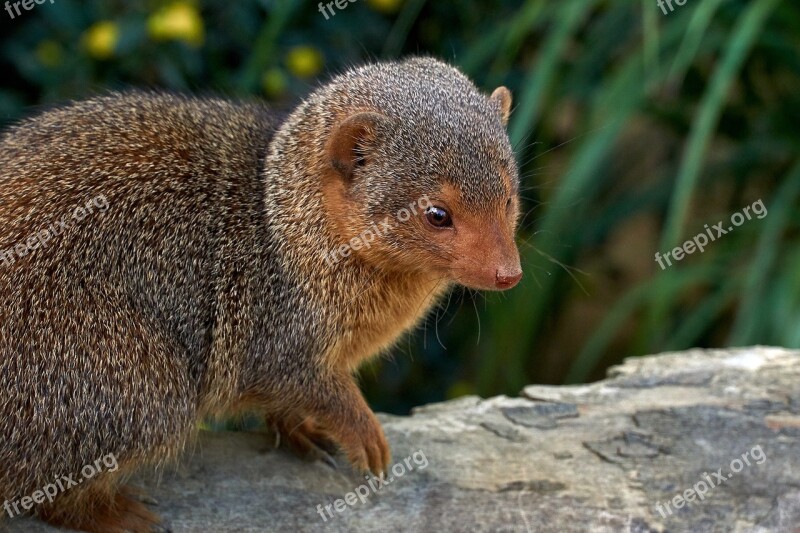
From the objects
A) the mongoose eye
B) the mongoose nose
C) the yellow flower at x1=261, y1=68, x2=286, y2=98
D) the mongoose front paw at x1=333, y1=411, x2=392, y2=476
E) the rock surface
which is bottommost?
the rock surface

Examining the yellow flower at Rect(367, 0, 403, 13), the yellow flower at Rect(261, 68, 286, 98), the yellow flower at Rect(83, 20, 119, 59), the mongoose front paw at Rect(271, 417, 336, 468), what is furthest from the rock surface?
the yellow flower at Rect(367, 0, 403, 13)

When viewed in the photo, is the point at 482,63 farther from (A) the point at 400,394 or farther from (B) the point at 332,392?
(B) the point at 332,392

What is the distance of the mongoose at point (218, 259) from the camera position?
254cm

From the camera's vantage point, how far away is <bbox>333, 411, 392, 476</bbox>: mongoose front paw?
2961 mm

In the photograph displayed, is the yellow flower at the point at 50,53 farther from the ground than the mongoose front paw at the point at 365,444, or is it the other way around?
the yellow flower at the point at 50,53

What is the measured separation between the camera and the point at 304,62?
445cm

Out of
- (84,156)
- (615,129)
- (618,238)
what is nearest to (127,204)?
(84,156)

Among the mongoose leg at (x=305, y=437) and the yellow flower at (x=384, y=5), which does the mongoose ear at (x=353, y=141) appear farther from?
the yellow flower at (x=384, y=5)

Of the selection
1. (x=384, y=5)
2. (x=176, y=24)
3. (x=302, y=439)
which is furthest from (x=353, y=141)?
(x=384, y=5)

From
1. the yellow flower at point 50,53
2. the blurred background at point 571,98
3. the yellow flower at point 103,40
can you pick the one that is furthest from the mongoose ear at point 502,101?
the yellow flower at point 50,53

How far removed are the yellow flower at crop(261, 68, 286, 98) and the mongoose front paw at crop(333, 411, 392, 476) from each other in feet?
6.21

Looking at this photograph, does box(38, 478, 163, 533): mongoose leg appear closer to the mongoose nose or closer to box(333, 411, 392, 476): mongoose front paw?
box(333, 411, 392, 476): mongoose front paw

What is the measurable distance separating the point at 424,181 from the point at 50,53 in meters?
2.36

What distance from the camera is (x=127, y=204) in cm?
276
